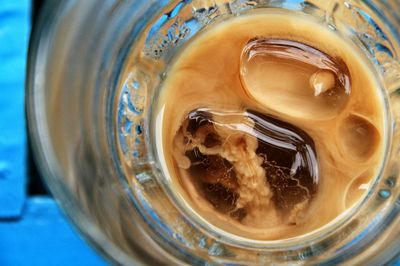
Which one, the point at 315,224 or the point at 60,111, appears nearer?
the point at 60,111

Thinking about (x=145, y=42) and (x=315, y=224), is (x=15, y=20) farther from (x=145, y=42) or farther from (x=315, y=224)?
(x=315, y=224)

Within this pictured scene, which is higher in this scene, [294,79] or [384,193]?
[294,79]

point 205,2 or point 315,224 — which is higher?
point 205,2

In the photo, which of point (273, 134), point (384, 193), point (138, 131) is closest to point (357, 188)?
point (384, 193)

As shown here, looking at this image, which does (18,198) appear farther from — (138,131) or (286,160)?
(286,160)

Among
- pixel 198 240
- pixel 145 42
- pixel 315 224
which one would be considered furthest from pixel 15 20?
pixel 315 224

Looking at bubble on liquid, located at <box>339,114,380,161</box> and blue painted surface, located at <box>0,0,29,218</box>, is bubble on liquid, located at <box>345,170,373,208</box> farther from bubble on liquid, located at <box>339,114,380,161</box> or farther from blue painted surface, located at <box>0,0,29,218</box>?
blue painted surface, located at <box>0,0,29,218</box>

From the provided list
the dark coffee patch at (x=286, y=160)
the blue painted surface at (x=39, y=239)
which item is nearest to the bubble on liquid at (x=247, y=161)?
the dark coffee patch at (x=286, y=160)
